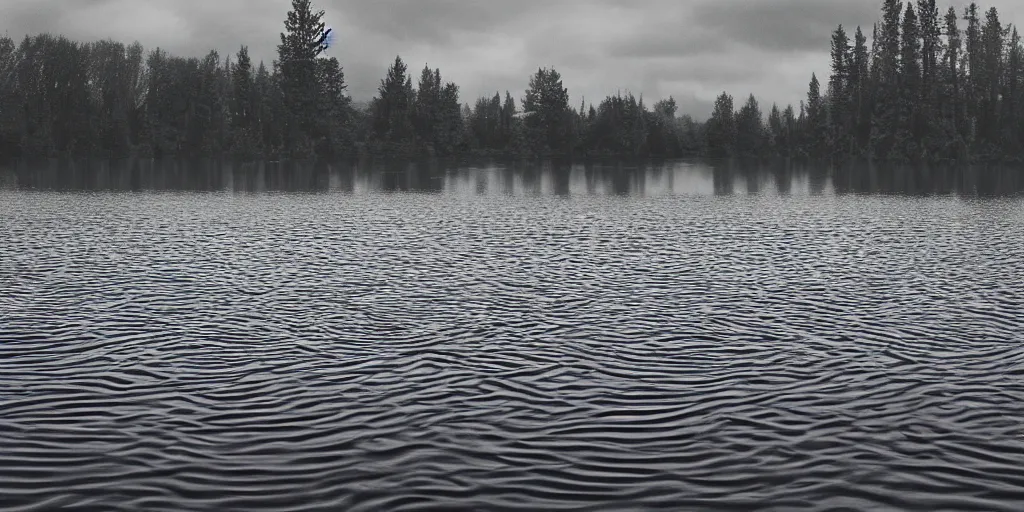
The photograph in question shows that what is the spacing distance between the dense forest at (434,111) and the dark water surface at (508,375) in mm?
126915

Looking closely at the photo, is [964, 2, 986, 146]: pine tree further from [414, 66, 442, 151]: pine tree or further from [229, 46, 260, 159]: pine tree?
[229, 46, 260, 159]: pine tree

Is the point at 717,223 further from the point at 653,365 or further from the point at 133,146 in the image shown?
the point at 133,146

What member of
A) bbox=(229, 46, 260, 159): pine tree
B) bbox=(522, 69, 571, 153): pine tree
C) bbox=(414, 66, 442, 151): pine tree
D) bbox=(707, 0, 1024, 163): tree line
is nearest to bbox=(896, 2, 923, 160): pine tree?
bbox=(707, 0, 1024, 163): tree line

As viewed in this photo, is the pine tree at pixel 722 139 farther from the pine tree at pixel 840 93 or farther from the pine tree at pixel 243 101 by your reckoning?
the pine tree at pixel 243 101

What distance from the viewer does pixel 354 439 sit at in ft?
48.5

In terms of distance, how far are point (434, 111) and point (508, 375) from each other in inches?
6478

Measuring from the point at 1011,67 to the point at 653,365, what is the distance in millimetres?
175163

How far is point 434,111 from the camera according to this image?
180 meters

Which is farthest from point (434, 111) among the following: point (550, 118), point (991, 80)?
point (991, 80)

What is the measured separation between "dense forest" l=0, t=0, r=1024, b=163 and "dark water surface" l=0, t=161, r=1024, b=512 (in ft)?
416

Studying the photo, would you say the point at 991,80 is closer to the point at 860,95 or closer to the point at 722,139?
the point at 860,95

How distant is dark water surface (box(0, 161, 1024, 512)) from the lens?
515 inches

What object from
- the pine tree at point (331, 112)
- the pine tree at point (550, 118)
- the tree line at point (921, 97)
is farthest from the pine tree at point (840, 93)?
the pine tree at point (331, 112)

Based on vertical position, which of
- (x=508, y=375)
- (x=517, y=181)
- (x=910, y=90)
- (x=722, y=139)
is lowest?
(x=508, y=375)
